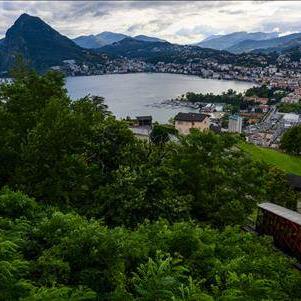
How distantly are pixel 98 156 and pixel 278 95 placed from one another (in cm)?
14744

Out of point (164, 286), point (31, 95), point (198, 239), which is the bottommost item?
point (198, 239)

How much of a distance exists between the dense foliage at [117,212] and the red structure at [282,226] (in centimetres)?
199

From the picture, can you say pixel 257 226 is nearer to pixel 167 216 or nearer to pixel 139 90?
pixel 167 216

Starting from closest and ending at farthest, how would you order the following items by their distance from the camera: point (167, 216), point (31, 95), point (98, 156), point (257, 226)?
point (167, 216) < point (98, 156) < point (31, 95) < point (257, 226)

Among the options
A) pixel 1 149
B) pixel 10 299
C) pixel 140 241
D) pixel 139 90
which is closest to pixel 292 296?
pixel 140 241

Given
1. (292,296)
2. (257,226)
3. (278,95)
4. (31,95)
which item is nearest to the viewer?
(292,296)

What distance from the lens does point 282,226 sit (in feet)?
66.7

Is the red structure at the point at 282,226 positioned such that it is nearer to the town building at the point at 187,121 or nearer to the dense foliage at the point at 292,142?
the dense foliage at the point at 292,142

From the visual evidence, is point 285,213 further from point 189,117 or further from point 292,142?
point 189,117

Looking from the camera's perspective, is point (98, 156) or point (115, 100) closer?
point (98, 156)

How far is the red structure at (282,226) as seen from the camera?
63.9 feet

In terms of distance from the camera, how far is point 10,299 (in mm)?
7422

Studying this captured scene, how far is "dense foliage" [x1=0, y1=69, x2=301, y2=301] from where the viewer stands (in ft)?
28.7

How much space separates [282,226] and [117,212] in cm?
821
